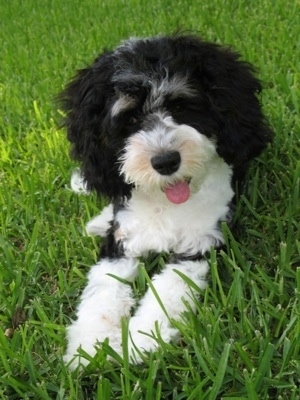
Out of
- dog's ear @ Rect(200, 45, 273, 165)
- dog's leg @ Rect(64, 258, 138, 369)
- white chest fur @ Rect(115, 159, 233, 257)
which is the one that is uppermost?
dog's ear @ Rect(200, 45, 273, 165)

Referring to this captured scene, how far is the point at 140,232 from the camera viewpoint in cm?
276

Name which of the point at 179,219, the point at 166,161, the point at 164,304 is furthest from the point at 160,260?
the point at 166,161

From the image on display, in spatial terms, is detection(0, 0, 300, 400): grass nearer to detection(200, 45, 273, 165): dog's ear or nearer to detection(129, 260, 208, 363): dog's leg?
detection(129, 260, 208, 363): dog's leg

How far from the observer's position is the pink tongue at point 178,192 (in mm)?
2561

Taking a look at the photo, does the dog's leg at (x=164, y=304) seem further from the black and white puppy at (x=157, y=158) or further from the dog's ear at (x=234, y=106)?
the dog's ear at (x=234, y=106)

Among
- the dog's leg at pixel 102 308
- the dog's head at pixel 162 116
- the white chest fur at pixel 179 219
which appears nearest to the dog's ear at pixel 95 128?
the dog's head at pixel 162 116

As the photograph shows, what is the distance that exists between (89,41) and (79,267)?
2.90 m

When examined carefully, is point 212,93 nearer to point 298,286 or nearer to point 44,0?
point 298,286

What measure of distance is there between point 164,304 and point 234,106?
0.93m

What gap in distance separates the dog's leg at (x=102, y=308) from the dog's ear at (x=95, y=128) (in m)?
0.35

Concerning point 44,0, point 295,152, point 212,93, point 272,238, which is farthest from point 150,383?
point 44,0

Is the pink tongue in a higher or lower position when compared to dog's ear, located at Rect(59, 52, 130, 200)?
lower

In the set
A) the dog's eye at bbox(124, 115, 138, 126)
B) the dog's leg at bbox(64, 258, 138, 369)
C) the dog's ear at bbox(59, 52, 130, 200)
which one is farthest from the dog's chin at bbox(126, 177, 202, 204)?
the dog's leg at bbox(64, 258, 138, 369)

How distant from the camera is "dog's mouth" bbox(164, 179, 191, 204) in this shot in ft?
8.37
